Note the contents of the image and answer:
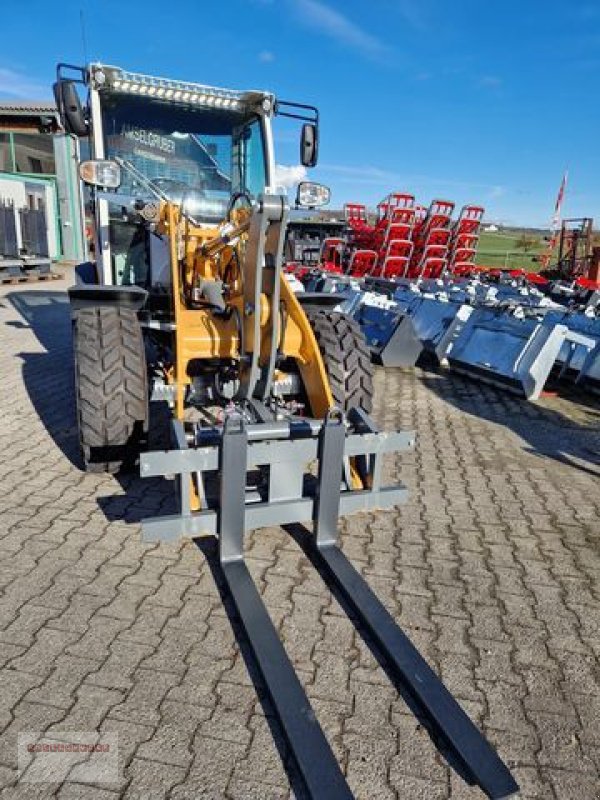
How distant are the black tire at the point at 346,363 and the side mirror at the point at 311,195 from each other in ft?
3.16

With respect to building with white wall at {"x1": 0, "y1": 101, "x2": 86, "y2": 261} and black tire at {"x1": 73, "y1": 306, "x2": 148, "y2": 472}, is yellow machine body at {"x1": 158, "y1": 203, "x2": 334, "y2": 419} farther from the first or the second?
building with white wall at {"x1": 0, "y1": 101, "x2": 86, "y2": 261}

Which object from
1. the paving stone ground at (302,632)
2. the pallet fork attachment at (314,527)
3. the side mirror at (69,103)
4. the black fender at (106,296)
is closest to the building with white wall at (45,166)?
the side mirror at (69,103)

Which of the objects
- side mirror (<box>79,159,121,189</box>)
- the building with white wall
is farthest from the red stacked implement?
side mirror (<box>79,159,121,189</box>)

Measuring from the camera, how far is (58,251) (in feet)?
70.1

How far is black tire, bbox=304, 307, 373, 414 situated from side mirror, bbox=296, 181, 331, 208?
3.16 feet

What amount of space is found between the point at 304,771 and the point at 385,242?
15550 millimetres

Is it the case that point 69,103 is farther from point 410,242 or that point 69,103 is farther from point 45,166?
point 45,166

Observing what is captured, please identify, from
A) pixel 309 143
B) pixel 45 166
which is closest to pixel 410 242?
pixel 309 143

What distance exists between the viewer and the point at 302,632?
101 inches

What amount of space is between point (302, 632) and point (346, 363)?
2.32 meters

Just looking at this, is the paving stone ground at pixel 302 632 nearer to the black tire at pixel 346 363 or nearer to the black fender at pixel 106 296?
the black tire at pixel 346 363

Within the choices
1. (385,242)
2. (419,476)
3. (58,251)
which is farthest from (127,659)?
(58,251)

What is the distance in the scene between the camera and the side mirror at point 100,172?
3.74 metres

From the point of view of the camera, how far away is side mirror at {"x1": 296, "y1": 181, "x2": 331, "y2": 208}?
160 inches
